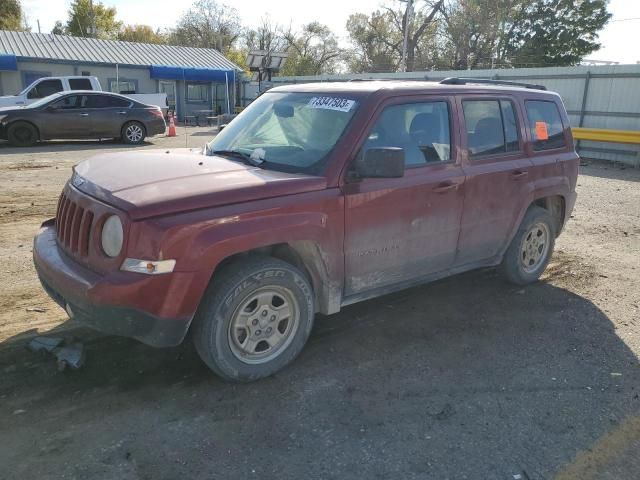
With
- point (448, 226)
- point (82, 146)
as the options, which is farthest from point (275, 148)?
point (82, 146)

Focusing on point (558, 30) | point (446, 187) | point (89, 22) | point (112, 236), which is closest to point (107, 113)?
point (446, 187)

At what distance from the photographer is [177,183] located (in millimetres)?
3330

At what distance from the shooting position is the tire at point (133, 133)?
1669cm

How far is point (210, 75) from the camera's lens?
1227 inches

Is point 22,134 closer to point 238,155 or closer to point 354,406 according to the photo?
point 238,155

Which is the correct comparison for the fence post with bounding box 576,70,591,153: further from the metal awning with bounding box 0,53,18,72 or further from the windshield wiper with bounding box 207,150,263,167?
the metal awning with bounding box 0,53,18,72

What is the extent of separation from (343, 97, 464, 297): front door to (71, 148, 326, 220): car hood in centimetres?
48

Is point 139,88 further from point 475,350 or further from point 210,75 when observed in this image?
point 475,350

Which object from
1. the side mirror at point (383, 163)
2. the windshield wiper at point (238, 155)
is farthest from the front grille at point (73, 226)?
the side mirror at point (383, 163)

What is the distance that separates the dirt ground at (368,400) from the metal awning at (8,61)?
24.5 metres

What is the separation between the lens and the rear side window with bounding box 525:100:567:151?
516 cm

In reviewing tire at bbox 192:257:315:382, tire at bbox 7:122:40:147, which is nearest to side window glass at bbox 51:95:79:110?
tire at bbox 7:122:40:147

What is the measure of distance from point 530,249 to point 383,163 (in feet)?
8.61

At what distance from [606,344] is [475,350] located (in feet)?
3.62
